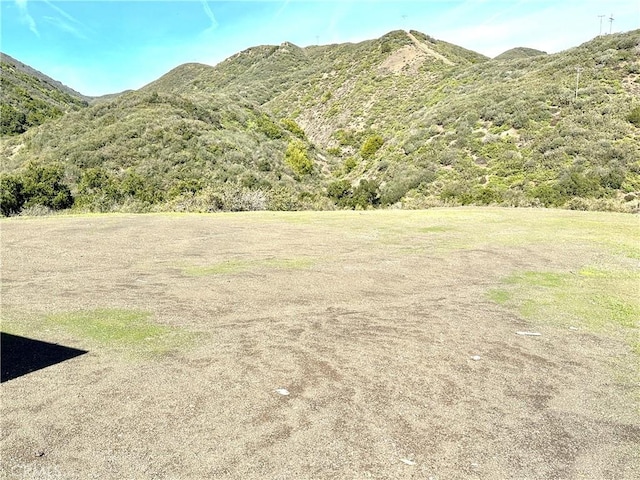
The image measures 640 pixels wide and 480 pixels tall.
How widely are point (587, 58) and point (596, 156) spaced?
22.3 m

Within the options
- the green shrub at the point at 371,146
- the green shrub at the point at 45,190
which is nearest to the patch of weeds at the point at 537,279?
the green shrub at the point at 45,190

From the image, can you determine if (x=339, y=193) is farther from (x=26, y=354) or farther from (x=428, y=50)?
(x=428, y=50)

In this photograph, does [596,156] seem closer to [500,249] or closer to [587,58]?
[587,58]

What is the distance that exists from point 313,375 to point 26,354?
3712 mm

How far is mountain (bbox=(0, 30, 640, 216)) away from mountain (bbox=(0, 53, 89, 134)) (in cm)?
960

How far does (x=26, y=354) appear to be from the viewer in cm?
616

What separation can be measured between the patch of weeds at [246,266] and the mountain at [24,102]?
60.7 meters

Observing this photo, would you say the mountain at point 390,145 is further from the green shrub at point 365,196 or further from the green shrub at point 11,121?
the green shrub at point 11,121

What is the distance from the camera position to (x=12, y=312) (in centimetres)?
791

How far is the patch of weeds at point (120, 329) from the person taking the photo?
656 centimetres

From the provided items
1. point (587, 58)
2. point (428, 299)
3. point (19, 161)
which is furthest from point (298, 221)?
point (587, 58)

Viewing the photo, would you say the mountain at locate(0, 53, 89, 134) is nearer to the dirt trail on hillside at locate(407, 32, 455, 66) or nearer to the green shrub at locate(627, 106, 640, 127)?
the dirt trail on hillside at locate(407, 32, 455, 66)

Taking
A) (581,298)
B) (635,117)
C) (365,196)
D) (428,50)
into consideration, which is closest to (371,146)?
(365,196)

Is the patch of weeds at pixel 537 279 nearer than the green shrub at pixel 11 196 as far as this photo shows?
Yes
